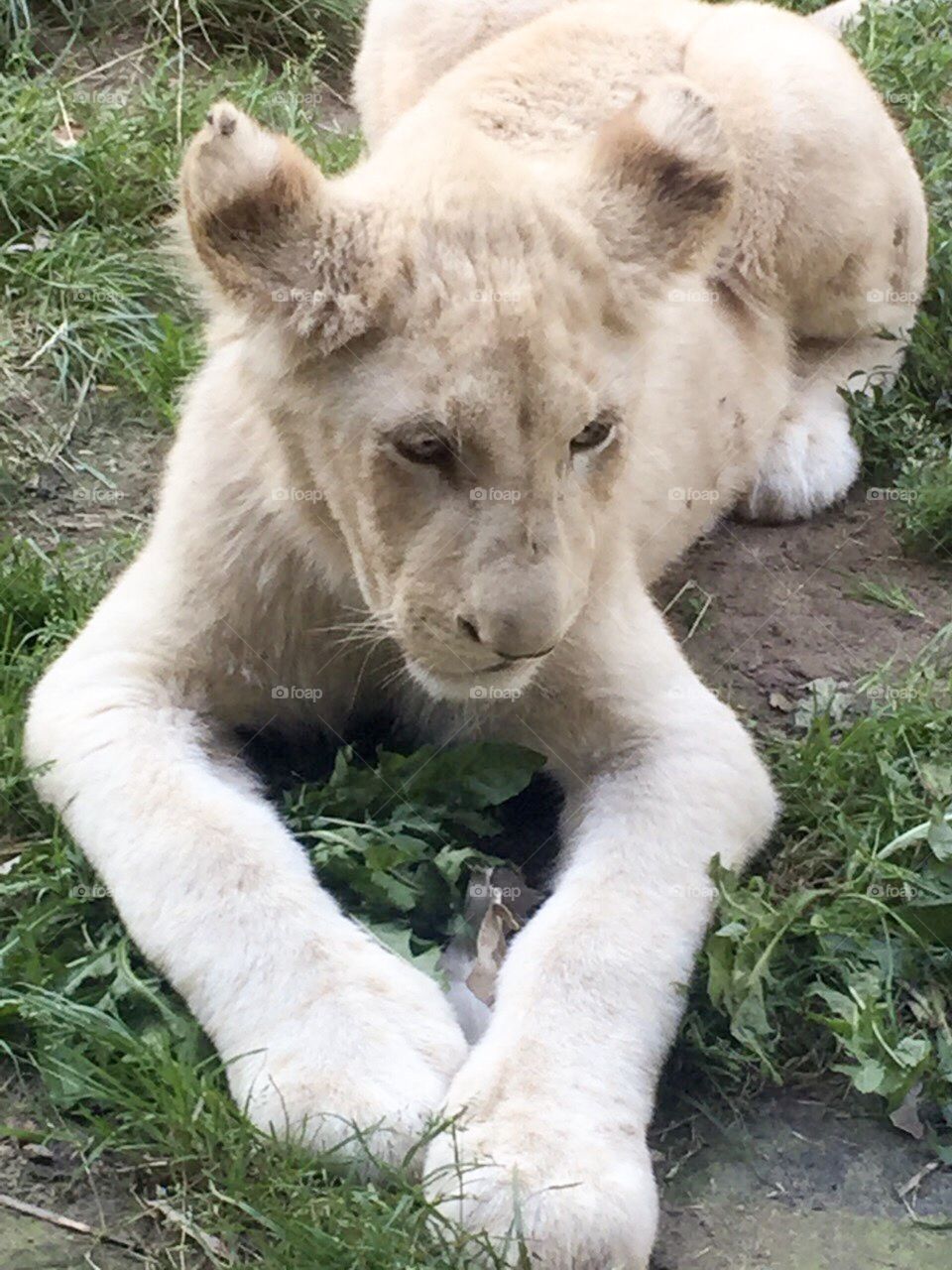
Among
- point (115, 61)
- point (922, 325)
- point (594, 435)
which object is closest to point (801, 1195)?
point (594, 435)

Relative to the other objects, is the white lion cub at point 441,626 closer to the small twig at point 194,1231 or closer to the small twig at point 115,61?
the small twig at point 194,1231

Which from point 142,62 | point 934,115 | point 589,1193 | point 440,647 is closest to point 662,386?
point 440,647

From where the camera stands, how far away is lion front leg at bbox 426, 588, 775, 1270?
9.20 ft

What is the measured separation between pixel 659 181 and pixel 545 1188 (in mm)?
1941

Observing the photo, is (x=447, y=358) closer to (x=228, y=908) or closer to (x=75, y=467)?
(x=228, y=908)

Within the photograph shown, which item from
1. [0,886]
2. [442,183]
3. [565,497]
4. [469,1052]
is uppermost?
[442,183]

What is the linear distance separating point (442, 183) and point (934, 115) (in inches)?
164

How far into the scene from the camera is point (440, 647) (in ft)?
10.7

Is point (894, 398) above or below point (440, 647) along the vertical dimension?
below

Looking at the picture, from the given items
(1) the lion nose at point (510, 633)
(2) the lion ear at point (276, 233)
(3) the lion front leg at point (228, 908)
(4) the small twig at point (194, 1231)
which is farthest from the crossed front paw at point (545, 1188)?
(2) the lion ear at point (276, 233)

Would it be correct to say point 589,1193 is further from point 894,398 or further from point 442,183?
point 894,398

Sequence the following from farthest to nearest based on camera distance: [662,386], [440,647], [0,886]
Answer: [662,386], [0,886], [440,647]

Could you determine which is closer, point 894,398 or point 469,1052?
point 469,1052

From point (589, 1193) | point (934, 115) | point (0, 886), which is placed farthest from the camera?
point (934, 115)
